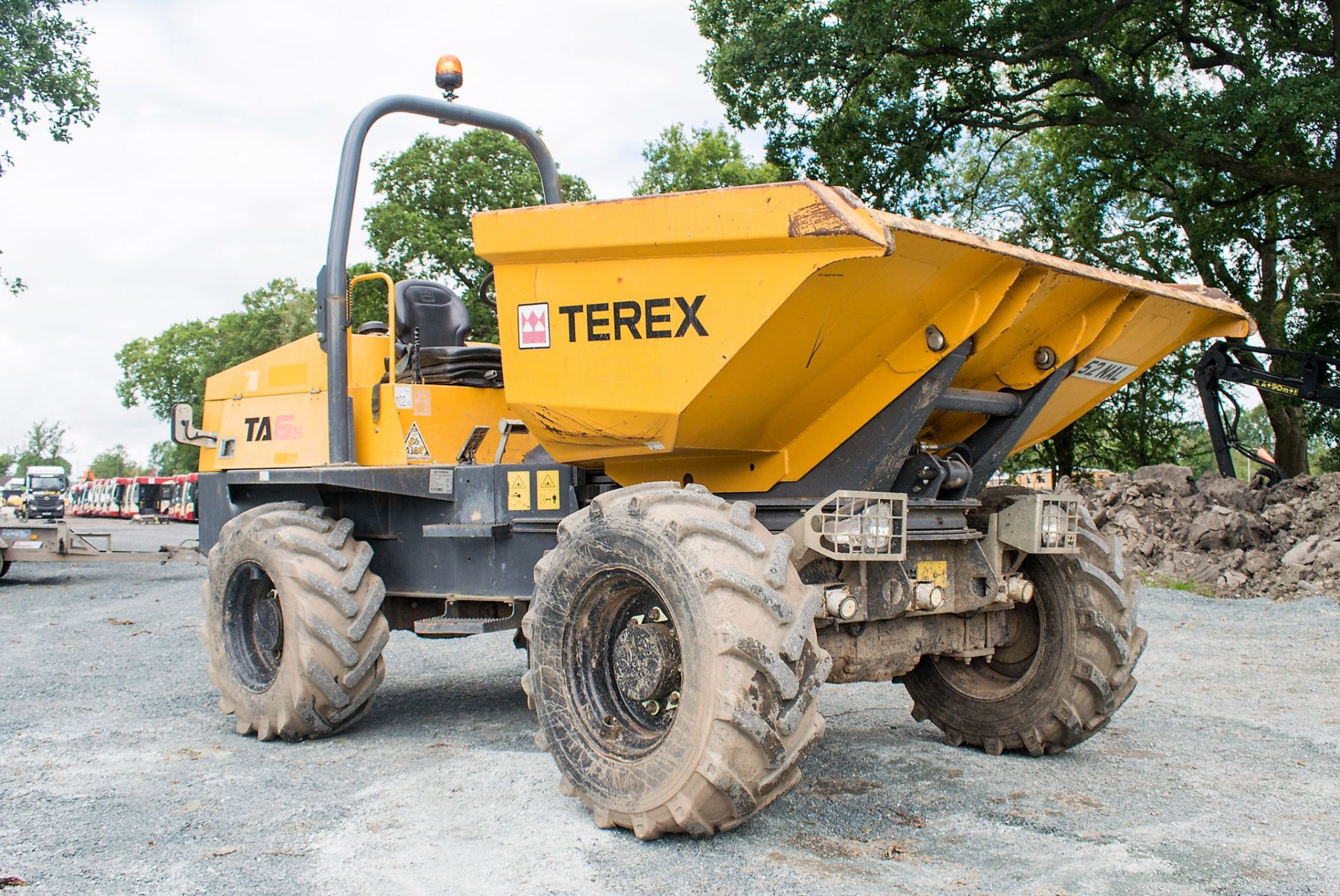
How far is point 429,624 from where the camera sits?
6.16 m

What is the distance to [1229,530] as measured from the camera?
49.2ft

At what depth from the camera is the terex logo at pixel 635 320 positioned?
4465 millimetres

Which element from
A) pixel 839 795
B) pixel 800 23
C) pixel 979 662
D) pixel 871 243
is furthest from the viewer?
pixel 800 23

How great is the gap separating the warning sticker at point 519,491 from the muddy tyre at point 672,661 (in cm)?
99

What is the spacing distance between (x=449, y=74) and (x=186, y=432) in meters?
2.88

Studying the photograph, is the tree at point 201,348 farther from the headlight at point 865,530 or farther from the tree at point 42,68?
the headlight at point 865,530

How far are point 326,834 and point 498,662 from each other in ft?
14.7

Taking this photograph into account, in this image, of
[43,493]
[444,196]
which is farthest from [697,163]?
[43,493]

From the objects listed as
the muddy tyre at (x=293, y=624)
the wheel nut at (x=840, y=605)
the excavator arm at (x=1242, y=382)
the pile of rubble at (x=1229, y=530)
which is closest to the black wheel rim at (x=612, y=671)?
the wheel nut at (x=840, y=605)

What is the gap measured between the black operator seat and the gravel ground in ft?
6.32

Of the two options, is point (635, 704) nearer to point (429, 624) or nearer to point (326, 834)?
point (326, 834)

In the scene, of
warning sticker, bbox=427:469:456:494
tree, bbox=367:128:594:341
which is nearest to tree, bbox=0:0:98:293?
tree, bbox=367:128:594:341

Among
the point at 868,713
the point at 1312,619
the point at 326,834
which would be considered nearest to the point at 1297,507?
the point at 1312,619

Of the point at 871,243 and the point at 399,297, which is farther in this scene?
the point at 399,297
